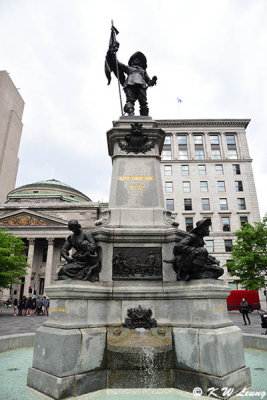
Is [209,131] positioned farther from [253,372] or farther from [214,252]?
[253,372]

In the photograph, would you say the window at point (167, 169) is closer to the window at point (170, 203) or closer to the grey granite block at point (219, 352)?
the window at point (170, 203)

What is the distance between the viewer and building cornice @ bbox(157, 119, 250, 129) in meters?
63.1

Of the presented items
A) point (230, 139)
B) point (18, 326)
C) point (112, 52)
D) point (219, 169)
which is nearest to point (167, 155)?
point (219, 169)

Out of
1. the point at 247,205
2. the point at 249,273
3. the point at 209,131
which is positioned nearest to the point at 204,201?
the point at 247,205

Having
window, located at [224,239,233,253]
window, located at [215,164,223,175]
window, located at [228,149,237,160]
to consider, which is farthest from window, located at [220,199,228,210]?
window, located at [228,149,237,160]

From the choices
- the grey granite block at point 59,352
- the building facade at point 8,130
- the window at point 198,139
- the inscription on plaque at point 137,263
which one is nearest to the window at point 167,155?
the window at point 198,139

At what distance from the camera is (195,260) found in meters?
5.62

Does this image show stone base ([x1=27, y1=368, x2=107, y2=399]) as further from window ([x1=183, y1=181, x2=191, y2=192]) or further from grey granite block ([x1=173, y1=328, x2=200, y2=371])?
window ([x1=183, y1=181, x2=191, y2=192])

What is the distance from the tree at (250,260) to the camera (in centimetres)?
3559

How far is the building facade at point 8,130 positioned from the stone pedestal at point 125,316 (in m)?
88.2

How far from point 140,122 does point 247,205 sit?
5383 cm

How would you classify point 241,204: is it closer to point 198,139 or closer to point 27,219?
point 198,139

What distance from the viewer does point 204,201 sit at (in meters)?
57.7

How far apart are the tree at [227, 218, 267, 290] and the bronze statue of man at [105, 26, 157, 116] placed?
31.7 meters
